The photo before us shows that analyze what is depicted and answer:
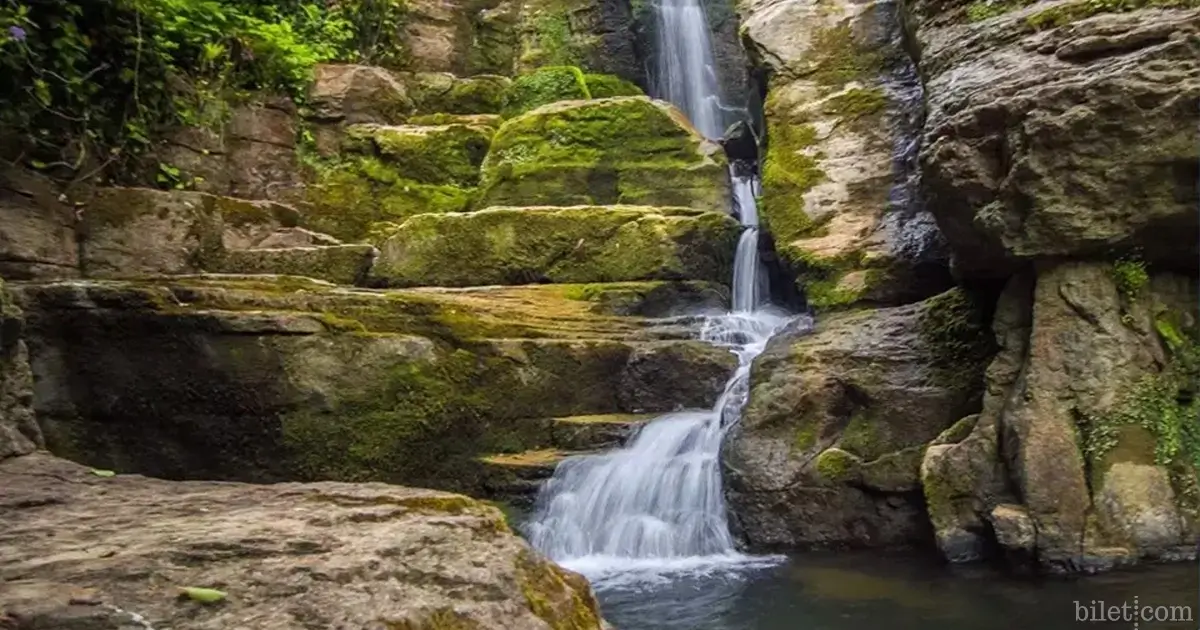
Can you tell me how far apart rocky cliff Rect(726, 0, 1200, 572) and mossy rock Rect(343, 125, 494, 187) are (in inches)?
253

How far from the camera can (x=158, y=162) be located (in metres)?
9.27

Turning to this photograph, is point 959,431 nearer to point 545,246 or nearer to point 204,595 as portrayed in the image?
point 545,246

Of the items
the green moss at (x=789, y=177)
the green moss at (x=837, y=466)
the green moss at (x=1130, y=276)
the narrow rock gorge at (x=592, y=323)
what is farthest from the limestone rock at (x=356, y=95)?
the green moss at (x=1130, y=276)

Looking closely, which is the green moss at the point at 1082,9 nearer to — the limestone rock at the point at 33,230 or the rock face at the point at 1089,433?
the rock face at the point at 1089,433

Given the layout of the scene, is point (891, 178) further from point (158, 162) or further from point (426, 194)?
point (158, 162)

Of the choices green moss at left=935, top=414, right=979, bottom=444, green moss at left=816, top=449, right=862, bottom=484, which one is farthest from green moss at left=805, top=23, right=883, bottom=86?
green moss at left=816, top=449, right=862, bottom=484

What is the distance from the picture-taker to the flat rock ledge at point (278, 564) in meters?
2.34

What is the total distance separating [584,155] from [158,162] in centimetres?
455

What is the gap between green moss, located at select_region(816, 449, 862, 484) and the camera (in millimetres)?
6238

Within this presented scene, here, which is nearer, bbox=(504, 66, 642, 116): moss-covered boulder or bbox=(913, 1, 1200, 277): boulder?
bbox=(913, 1, 1200, 277): boulder

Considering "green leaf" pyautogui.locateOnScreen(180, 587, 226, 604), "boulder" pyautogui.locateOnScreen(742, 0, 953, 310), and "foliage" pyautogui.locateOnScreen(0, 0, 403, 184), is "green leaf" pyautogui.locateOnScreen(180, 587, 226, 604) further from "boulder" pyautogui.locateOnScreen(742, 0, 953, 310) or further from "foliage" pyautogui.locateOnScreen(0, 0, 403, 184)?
"boulder" pyautogui.locateOnScreen(742, 0, 953, 310)

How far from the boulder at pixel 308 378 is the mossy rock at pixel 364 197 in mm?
4194

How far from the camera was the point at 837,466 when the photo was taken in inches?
247

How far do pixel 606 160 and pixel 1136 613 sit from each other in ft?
25.6
